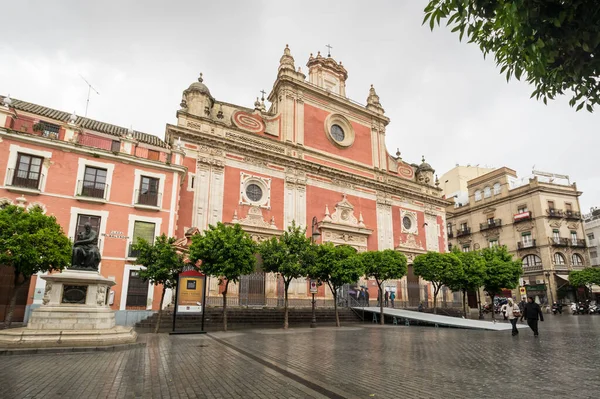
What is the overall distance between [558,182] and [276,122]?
3656 cm

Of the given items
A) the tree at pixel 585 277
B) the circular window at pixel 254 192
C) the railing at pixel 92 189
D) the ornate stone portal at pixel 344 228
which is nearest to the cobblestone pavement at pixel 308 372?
the railing at pixel 92 189

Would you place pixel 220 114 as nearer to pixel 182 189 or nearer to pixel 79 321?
pixel 182 189

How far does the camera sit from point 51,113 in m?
21.1

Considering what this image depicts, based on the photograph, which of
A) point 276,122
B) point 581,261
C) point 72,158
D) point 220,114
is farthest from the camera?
point 581,261

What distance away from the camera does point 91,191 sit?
18.2 m

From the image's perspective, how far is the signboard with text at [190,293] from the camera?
13.8 meters

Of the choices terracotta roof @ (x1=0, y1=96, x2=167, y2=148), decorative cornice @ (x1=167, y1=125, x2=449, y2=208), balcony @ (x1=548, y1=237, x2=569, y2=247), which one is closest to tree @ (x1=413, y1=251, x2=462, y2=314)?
decorative cornice @ (x1=167, y1=125, x2=449, y2=208)

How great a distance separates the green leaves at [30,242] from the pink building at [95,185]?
8.59 feet

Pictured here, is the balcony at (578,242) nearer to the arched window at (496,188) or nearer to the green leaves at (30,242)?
the arched window at (496,188)

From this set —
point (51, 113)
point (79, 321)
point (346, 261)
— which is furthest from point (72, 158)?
point (346, 261)

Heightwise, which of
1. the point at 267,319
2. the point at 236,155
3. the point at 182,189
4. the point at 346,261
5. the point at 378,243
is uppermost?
the point at 236,155

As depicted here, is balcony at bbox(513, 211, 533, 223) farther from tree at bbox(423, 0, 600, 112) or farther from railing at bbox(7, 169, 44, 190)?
railing at bbox(7, 169, 44, 190)

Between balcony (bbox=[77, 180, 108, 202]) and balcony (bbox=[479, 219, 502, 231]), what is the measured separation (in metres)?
41.0

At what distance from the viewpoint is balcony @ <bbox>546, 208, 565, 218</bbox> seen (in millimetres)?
38281
